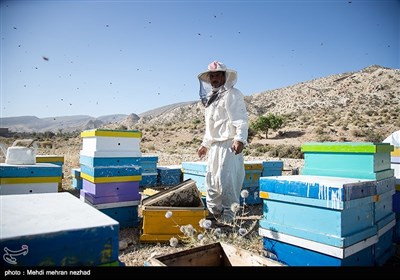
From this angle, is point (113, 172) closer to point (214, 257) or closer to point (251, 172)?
point (214, 257)

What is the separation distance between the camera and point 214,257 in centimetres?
210

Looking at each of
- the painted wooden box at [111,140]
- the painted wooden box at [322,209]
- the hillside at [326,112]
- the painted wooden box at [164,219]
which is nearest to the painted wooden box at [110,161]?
the painted wooden box at [111,140]

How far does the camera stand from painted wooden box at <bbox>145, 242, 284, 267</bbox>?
71.0 inches

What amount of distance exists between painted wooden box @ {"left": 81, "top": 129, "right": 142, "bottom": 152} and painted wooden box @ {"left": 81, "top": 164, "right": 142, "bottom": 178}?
0.78 feet

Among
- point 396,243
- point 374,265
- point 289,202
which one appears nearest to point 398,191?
point 396,243

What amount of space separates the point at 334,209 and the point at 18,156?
3703 mm

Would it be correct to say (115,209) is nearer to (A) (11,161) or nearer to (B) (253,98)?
(A) (11,161)

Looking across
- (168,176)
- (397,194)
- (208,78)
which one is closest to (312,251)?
Answer: (397,194)

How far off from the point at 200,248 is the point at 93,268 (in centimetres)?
91

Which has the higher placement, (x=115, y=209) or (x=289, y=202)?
(x=289, y=202)

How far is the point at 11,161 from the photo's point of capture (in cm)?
365

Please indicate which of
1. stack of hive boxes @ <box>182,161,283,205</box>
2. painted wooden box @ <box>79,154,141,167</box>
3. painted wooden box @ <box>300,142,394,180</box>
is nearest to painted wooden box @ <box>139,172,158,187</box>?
stack of hive boxes @ <box>182,161,283,205</box>

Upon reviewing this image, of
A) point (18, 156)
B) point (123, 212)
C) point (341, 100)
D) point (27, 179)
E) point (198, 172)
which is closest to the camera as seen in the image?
point (27, 179)

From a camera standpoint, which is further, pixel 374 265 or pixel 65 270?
pixel 374 265
